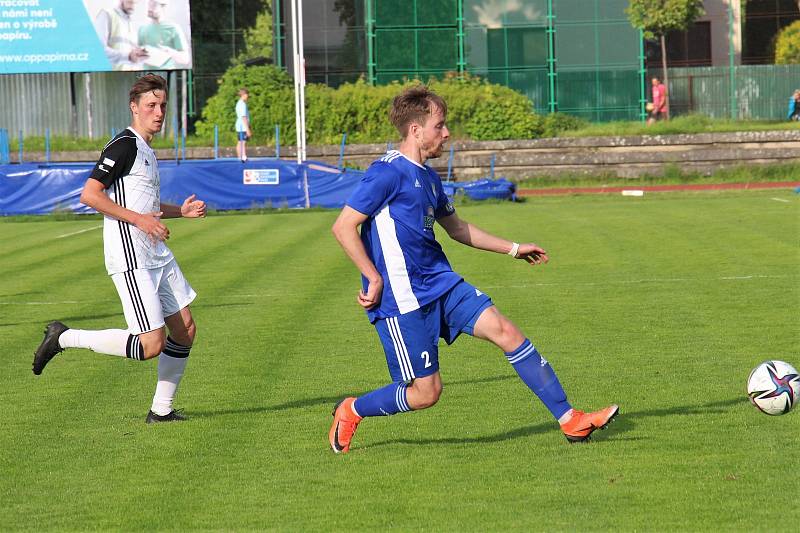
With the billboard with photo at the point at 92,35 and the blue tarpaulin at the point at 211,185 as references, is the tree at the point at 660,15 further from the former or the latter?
the blue tarpaulin at the point at 211,185

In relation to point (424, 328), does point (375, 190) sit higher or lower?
higher

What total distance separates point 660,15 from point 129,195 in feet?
116

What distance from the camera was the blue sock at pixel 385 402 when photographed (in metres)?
6.79

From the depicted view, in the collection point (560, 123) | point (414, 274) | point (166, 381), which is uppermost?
point (560, 123)

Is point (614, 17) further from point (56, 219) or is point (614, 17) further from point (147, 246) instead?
point (147, 246)

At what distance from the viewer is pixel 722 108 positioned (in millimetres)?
44688

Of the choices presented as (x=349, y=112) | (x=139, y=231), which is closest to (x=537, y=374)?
(x=139, y=231)

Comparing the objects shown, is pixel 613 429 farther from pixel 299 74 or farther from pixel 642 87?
pixel 642 87

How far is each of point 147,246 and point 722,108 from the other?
130 ft

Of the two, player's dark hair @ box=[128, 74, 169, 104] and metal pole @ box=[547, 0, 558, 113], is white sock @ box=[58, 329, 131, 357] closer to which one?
player's dark hair @ box=[128, 74, 169, 104]

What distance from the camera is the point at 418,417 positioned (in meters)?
7.85

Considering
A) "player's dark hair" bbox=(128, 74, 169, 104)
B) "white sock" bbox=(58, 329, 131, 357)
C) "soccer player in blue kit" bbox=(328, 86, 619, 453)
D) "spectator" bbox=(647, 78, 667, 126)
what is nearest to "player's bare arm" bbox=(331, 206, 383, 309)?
"soccer player in blue kit" bbox=(328, 86, 619, 453)

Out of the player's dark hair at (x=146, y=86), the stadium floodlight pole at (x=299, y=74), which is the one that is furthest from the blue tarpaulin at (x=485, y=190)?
the player's dark hair at (x=146, y=86)

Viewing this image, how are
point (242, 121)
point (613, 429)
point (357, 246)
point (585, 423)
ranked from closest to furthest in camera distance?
point (357, 246), point (585, 423), point (613, 429), point (242, 121)
